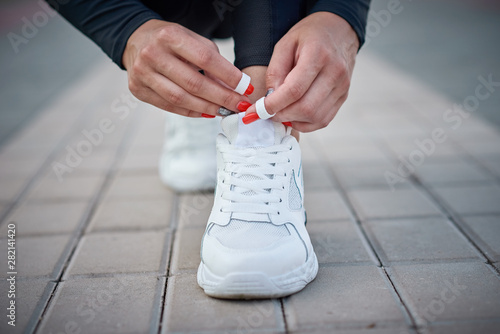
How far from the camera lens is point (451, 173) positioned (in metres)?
1.66

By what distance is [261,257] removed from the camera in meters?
0.96

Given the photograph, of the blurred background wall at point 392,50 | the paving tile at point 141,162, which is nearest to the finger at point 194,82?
the paving tile at point 141,162

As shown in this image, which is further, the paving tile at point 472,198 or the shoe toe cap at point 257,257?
the paving tile at point 472,198

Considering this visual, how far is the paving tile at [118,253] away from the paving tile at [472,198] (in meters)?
0.90

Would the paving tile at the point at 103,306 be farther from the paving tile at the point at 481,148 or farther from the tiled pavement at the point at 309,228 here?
the paving tile at the point at 481,148

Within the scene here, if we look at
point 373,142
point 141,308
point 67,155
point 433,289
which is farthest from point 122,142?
point 433,289

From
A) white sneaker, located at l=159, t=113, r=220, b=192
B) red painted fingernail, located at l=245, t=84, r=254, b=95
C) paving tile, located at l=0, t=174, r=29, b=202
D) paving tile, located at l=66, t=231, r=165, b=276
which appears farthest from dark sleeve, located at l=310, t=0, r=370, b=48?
paving tile, located at l=0, t=174, r=29, b=202

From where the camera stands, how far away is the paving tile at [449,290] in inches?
35.8

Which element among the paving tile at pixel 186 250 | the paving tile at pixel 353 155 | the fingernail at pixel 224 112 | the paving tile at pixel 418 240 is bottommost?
the paving tile at pixel 353 155

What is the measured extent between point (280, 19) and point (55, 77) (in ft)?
9.44

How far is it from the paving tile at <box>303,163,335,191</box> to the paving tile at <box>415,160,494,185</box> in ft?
1.07

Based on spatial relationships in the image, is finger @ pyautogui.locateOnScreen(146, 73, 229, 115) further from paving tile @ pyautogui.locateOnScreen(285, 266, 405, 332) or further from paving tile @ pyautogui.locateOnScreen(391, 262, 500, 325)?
paving tile @ pyautogui.locateOnScreen(391, 262, 500, 325)

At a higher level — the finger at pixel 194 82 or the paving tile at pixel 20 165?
the finger at pixel 194 82

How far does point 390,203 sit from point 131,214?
0.82 m
